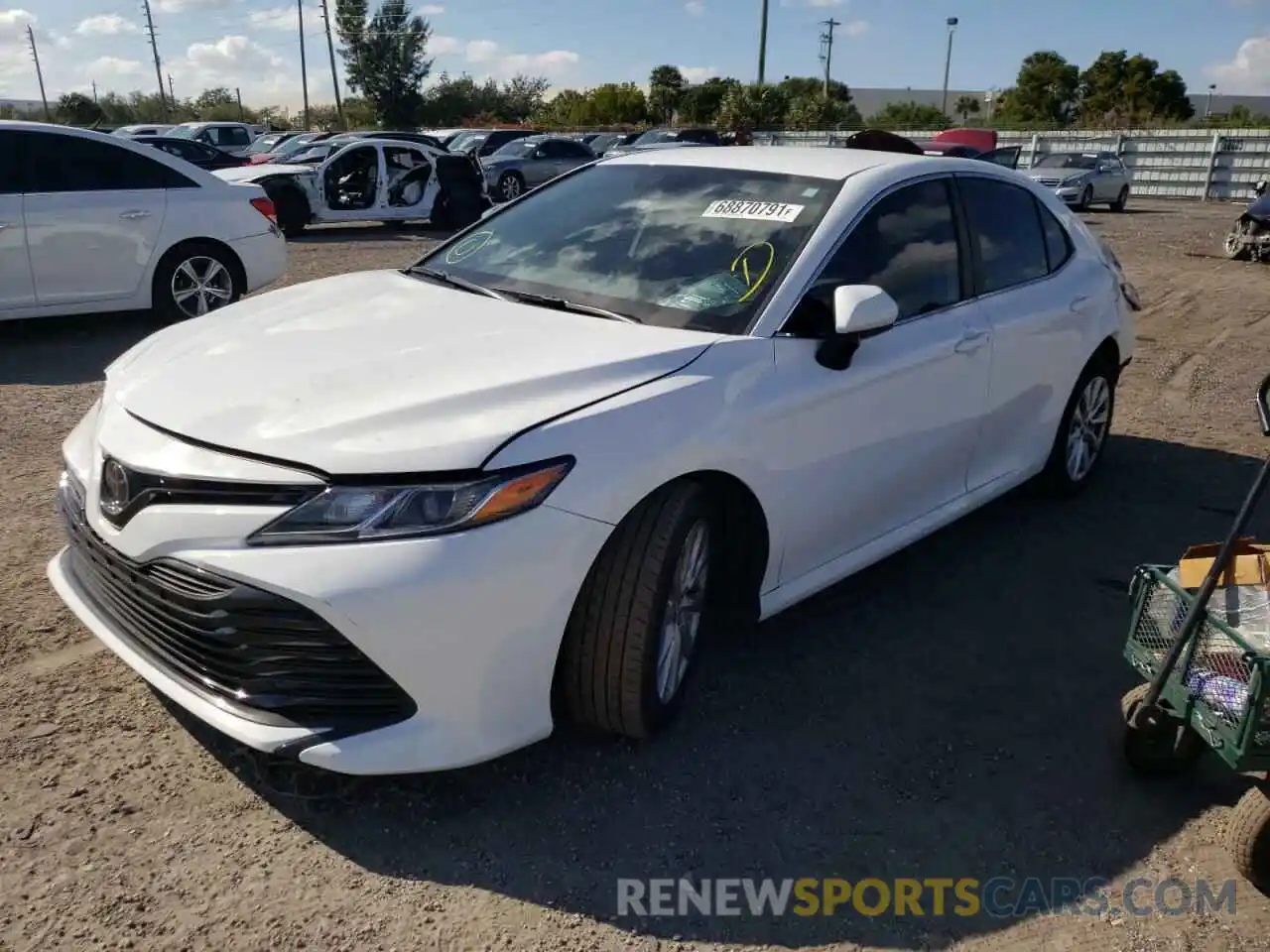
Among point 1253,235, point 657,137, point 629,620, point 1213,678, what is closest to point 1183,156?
point 657,137

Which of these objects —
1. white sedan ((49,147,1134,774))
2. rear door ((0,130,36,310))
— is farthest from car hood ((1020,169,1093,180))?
white sedan ((49,147,1134,774))

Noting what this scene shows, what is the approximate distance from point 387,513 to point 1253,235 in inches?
619

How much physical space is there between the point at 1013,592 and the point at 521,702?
241cm

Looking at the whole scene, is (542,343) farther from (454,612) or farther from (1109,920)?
(1109,920)

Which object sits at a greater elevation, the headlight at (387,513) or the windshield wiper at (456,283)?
the windshield wiper at (456,283)

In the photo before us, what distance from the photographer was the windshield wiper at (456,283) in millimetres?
3664

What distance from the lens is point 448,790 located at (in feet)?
9.43

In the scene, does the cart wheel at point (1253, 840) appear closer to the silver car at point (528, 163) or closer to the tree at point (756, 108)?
the silver car at point (528, 163)

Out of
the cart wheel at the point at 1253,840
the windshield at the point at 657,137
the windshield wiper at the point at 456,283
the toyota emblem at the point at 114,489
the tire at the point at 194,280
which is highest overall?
the windshield wiper at the point at 456,283

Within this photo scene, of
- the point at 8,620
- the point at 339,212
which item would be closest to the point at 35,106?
the point at 339,212

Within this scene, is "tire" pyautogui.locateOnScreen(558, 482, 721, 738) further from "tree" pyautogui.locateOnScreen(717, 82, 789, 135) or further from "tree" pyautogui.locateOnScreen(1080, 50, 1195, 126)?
"tree" pyautogui.locateOnScreen(1080, 50, 1195, 126)

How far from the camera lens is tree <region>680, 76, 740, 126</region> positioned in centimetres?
5356

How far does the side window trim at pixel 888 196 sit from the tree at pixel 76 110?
64.1 m

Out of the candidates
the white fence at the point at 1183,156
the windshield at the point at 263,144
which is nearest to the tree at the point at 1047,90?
the white fence at the point at 1183,156
